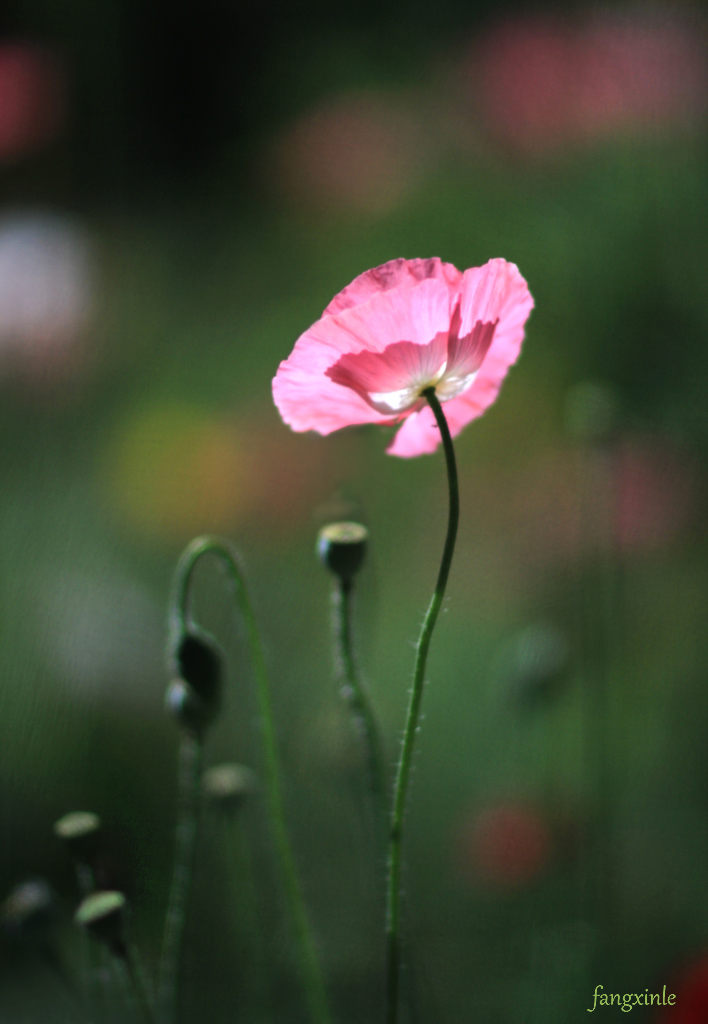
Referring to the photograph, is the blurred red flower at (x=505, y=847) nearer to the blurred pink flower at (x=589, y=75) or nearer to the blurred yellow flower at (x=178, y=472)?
the blurred yellow flower at (x=178, y=472)

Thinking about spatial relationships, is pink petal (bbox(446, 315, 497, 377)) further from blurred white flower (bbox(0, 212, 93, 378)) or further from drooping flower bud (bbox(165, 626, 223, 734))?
blurred white flower (bbox(0, 212, 93, 378))

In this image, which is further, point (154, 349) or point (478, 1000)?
point (154, 349)

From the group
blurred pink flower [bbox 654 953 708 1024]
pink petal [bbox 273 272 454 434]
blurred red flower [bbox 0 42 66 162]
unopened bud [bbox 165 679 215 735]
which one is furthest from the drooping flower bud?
blurred red flower [bbox 0 42 66 162]

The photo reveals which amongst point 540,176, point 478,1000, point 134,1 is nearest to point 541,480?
point 540,176

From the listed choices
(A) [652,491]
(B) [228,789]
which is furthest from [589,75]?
(B) [228,789]

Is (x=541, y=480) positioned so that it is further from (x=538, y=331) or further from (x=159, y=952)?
(x=159, y=952)

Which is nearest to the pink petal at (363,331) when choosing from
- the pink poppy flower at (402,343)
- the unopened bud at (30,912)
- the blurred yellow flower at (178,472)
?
the pink poppy flower at (402,343)
